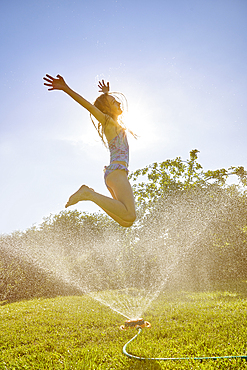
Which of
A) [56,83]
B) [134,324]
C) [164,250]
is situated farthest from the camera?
[164,250]

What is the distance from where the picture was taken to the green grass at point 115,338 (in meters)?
2.74

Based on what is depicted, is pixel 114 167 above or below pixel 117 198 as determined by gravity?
above

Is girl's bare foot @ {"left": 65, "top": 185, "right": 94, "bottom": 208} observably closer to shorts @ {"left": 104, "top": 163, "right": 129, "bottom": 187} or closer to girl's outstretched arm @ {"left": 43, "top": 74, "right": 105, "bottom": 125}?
shorts @ {"left": 104, "top": 163, "right": 129, "bottom": 187}

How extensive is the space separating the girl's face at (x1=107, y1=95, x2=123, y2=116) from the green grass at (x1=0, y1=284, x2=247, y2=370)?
108 inches

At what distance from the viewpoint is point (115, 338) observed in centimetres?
356

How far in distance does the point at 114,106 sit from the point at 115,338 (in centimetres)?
311

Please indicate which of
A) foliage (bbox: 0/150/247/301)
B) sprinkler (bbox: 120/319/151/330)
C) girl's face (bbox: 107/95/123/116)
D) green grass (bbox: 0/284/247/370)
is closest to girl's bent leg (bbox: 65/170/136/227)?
girl's face (bbox: 107/95/123/116)

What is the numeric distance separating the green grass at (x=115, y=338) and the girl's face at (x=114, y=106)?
274 cm

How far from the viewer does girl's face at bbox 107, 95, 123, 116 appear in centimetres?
309

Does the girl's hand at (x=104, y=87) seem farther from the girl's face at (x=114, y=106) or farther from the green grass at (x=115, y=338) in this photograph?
the green grass at (x=115, y=338)

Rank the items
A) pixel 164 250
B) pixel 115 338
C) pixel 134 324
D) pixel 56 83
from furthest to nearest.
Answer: pixel 164 250 < pixel 134 324 < pixel 115 338 < pixel 56 83

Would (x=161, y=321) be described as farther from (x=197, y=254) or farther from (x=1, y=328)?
(x=197, y=254)

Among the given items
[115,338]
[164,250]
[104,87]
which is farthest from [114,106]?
[164,250]

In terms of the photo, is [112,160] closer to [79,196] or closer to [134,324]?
[79,196]
